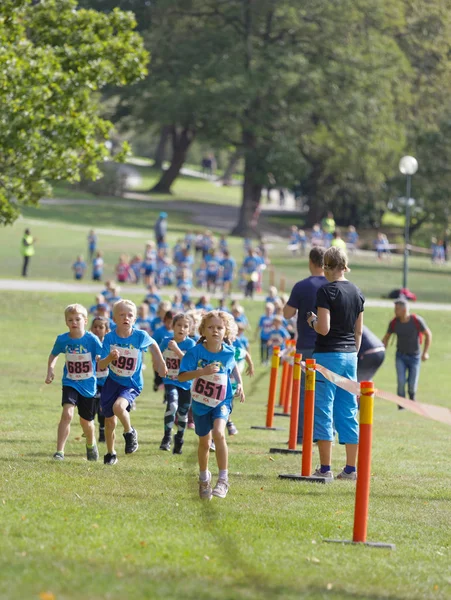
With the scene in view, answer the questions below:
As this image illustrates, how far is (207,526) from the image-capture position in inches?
312

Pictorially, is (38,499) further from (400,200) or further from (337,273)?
(400,200)

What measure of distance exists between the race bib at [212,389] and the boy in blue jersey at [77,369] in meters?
1.85

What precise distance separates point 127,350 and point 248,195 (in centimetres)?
5353

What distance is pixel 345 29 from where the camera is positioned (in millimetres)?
61719

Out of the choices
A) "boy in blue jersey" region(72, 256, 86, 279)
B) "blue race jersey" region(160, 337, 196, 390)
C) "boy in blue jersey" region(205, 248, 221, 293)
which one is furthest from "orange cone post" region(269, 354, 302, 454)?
"boy in blue jersey" region(72, 256, 86, 279)

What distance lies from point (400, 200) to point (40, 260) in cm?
2939

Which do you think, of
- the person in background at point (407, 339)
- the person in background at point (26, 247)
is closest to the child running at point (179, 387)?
the person in background at point (407, 339)

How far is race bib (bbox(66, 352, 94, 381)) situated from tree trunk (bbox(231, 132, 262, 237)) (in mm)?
51570

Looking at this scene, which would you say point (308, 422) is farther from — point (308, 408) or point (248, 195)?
point (248, 195)

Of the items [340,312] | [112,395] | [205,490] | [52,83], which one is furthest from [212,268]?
[205,490]

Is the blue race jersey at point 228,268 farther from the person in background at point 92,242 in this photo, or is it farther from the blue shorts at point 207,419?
the blue shorts at point 207,419

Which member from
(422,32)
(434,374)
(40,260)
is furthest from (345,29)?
(434,374)

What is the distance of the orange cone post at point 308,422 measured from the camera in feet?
32.4

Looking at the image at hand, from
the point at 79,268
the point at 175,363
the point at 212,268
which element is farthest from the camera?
the point at 79,268
